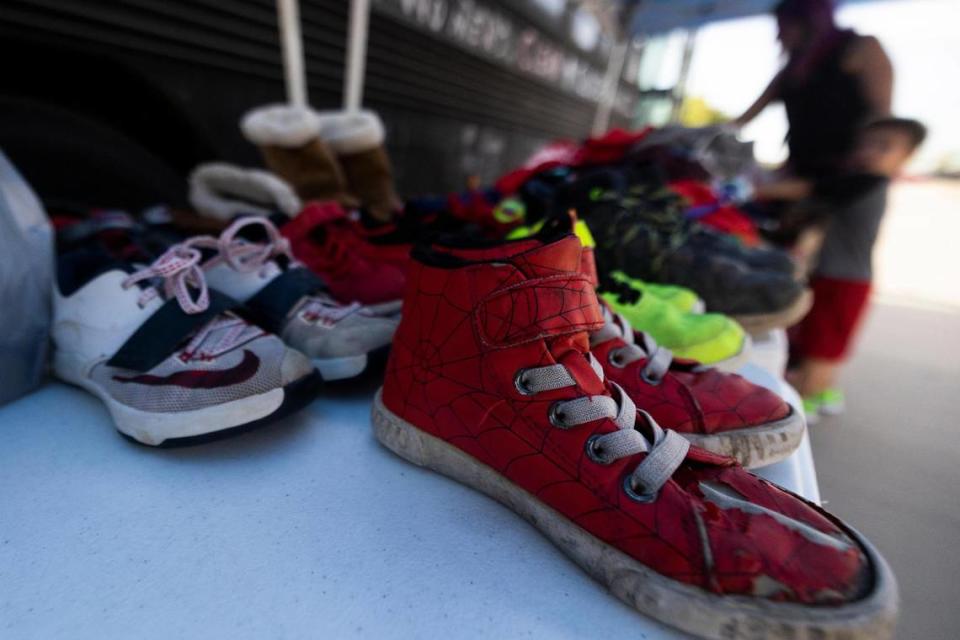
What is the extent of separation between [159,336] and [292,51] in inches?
48.6

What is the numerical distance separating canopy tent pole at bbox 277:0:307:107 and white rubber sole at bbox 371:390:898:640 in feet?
4.37

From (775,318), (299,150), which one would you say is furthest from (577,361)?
(299,150)

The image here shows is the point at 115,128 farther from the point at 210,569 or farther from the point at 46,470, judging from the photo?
the point at 210,569

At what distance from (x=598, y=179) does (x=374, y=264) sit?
A: 45cm

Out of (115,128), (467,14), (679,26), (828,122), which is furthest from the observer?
(679,26)

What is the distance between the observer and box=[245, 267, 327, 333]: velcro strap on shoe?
26.2 inches

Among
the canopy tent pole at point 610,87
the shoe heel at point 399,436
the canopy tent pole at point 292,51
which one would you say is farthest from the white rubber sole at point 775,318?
the canopy tent pole at point 610,87

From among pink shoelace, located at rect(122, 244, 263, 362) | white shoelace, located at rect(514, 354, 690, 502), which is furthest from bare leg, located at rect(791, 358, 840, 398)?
pink shoelace, located at rect(122, 244, 263, 362)

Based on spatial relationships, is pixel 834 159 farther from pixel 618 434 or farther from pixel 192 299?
pixel 192 299

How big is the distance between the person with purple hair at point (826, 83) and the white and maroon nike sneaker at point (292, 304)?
4.42 ft

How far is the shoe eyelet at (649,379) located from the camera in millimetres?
548

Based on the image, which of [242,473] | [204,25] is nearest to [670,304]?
[242,473]

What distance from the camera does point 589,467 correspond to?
41cm

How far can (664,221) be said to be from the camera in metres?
0.99
